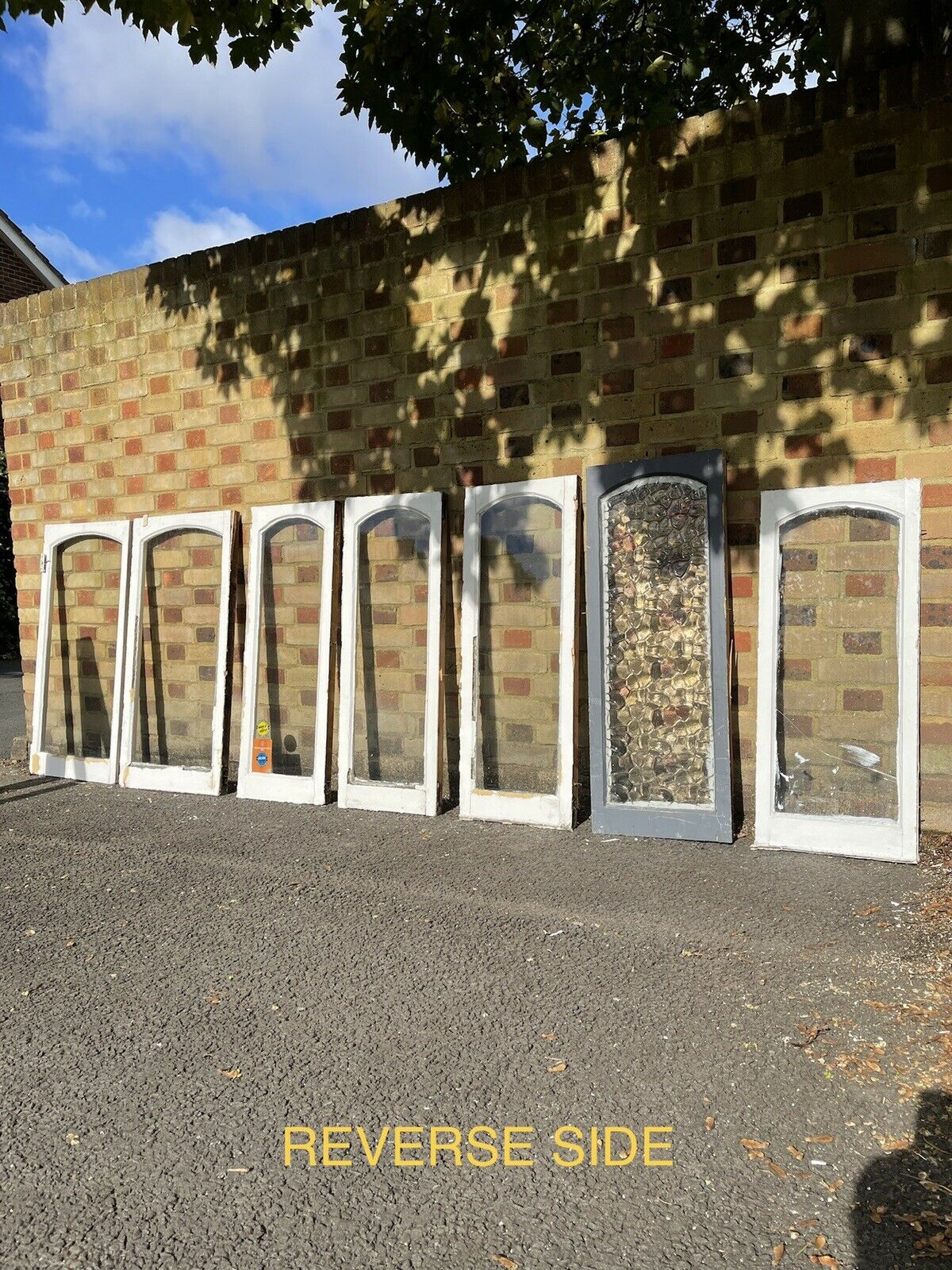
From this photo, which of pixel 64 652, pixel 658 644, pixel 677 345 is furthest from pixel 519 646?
pixel 64 652

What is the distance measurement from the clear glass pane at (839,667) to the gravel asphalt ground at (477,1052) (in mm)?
324

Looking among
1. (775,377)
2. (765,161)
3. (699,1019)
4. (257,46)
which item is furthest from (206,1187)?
(257,46)

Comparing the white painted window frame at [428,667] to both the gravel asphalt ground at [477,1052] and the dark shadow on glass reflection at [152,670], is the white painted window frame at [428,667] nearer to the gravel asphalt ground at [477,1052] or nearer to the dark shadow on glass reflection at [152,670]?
the gravel asphalt ground at [477,1052]

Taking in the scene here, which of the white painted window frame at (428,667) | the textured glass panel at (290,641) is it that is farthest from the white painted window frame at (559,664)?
the textured glass panel at (290,641)

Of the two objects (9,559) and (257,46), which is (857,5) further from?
(9,559)

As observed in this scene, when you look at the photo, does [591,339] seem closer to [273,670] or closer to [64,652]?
[273,670]

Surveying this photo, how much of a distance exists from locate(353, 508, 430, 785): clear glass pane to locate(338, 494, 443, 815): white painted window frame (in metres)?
0.04

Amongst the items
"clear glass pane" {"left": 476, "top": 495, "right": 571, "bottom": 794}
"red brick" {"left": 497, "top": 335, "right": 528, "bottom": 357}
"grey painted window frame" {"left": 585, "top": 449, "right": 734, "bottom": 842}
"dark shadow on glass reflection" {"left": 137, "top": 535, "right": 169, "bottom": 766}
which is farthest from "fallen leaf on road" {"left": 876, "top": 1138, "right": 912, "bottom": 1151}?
"dark shadow on glass reflection" {"left": 137, "top": 535, "right": 169, "bottom": 766}

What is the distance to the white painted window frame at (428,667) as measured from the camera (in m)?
4.81

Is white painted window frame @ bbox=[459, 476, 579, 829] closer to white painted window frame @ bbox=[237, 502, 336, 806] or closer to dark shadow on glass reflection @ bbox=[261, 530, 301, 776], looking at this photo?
white painted window frame @ bbox=[237, 502, 336, 806]

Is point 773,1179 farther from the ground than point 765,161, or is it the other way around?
point 765,161

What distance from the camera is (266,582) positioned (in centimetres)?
547

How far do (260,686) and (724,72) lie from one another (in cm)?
591

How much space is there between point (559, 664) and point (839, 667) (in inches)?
49.7
